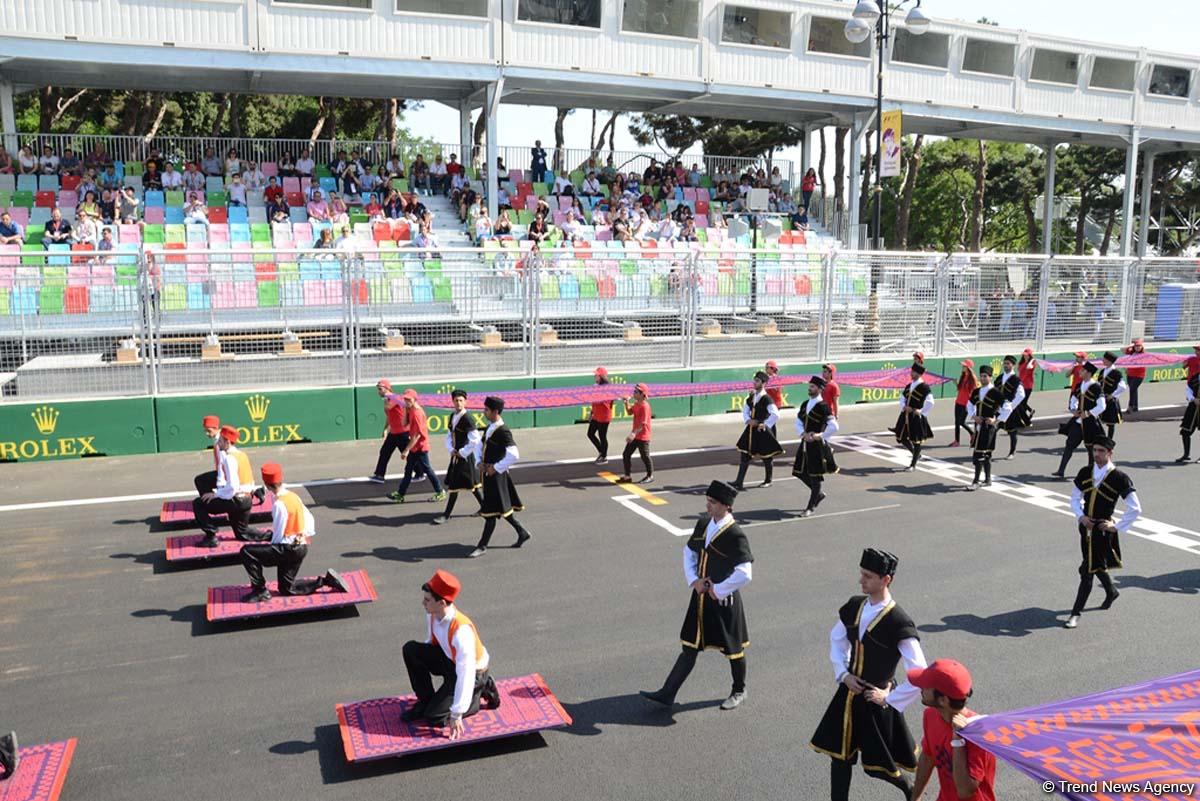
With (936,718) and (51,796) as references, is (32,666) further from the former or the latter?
(936,718)

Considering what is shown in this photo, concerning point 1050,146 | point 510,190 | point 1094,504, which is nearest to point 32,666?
point 1094,504

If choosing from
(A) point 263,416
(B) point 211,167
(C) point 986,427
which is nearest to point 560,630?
(C) point 986,427

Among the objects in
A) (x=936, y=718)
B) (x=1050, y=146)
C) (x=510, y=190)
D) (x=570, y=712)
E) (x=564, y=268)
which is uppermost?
(x=1050, y=146)

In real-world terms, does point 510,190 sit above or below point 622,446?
above

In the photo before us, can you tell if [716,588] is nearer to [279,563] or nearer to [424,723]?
[424,723]

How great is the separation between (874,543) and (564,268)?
9010 millimetres

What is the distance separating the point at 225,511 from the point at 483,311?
787 centimetres

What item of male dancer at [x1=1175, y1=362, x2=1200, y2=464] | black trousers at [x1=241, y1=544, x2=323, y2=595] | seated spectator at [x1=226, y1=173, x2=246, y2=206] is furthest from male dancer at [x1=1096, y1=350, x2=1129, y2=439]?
seated spectator at [x1=226, y1=173, x2=246, y2=206]

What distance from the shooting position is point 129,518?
1206 centimetres

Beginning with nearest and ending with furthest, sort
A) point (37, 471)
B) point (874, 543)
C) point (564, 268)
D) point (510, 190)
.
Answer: point (874, 543)
point (37, 471)
point (564, 268)
point (510, 190)

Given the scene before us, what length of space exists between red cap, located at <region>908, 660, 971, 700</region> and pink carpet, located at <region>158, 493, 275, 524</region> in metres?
8.84

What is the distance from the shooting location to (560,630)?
860cm

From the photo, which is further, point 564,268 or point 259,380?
point 564,268

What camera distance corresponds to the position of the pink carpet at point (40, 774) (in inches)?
225
